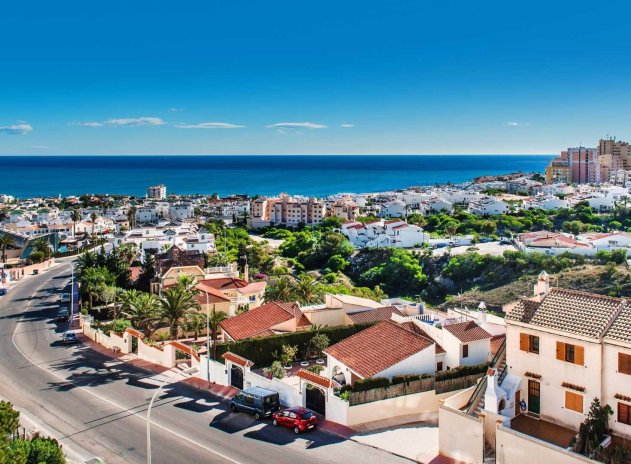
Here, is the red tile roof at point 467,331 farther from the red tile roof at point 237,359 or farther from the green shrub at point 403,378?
the red tile roof at point 237,359

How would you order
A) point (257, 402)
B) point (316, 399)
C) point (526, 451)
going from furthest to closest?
point (316, 399)
point (257, 402)
point (526, 451)

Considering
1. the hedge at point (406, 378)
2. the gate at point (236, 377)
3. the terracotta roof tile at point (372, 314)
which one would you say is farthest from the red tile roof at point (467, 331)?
the gate at point (236, 377)

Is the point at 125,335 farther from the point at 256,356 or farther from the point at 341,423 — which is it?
the point at 341,423

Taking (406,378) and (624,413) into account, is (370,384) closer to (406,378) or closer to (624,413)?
(406,378)

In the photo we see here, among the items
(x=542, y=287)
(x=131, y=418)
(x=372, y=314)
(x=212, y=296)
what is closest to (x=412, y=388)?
(x=542, y=287)

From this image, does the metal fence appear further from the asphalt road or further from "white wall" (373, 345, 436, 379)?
the asphalt road
